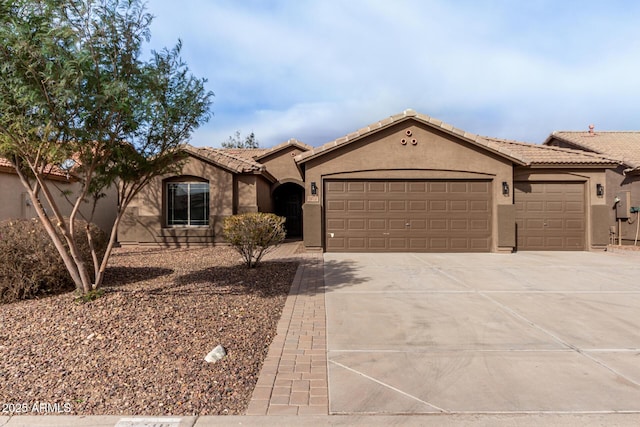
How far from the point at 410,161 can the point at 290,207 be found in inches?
382

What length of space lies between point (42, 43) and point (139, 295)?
3.81 metres

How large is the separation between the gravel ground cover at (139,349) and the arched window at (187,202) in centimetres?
799

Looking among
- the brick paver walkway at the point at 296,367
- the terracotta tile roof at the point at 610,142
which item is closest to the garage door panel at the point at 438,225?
the brick paver walkway at the point at 296,367

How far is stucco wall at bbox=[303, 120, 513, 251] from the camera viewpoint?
13727mm

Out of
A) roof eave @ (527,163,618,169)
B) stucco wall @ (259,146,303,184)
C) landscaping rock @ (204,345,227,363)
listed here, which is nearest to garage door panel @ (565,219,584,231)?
roof eave @ (527,163,618,169)

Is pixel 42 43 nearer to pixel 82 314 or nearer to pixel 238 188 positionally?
pixel 82 314

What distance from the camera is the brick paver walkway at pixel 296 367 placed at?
3377mm

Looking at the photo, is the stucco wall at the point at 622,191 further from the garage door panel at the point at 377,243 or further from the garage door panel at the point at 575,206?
the garage door panel at the point at 377,243

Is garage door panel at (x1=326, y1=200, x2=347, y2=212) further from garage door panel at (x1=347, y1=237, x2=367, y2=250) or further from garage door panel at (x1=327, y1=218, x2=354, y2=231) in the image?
garage door panel at (x1=347, y1=237, x2=367, y2=250)

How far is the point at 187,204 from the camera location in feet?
51.2

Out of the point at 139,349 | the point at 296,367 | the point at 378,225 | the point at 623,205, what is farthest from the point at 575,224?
the point at 139,349

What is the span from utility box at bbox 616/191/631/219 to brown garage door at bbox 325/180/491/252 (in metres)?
7.99

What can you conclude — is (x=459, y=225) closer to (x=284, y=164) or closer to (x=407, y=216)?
(x=407, y=216)

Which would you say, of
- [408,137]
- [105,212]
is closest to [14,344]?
[408,137]
